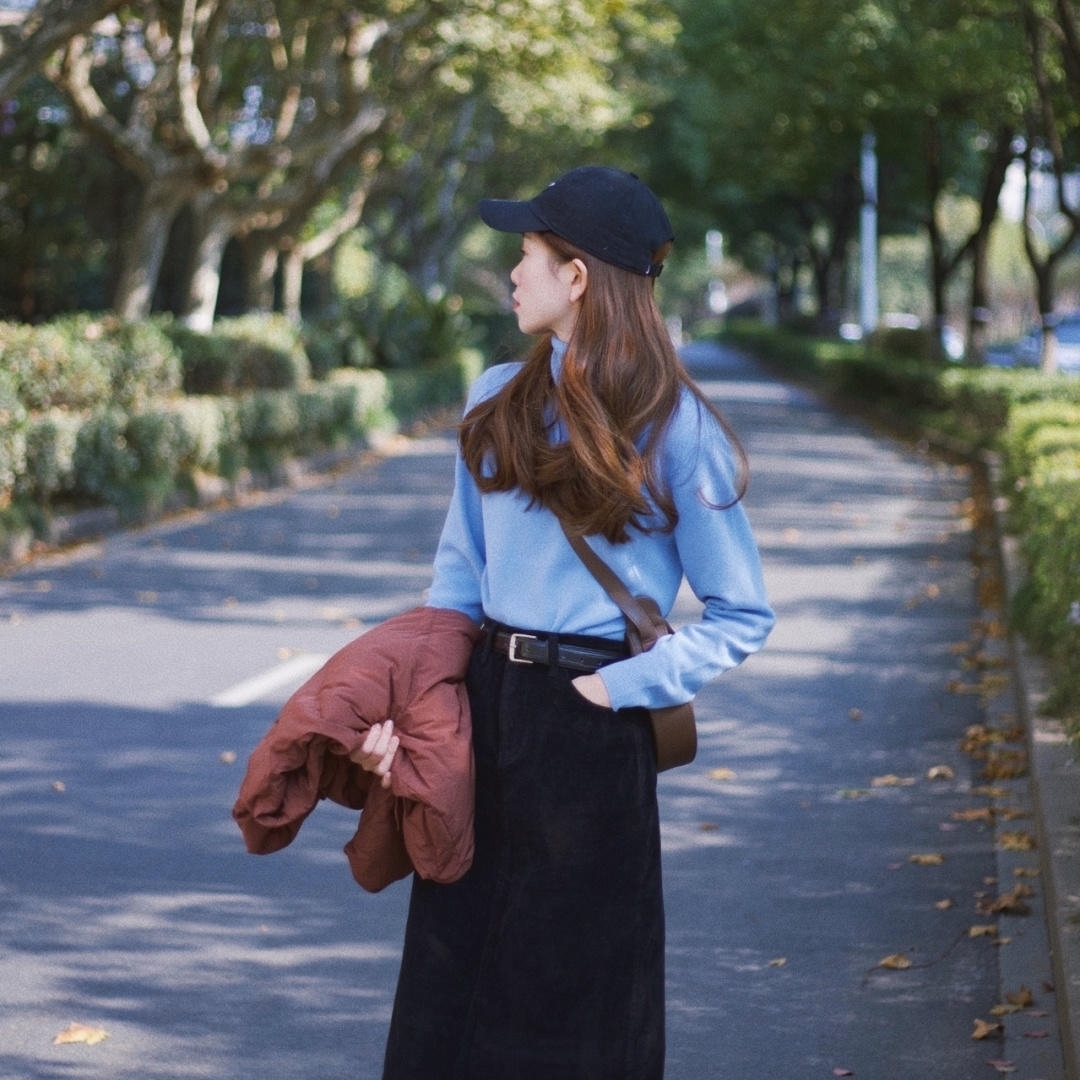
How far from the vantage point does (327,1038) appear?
425 centimetres

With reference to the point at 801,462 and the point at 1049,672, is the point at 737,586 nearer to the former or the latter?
the point at 1049,672

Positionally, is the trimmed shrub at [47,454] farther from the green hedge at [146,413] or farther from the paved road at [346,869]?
the paved road at [346,869]

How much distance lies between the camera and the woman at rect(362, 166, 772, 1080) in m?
2.75

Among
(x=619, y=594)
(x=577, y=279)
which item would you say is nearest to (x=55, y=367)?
(x=577, y=279)

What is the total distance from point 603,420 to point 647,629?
0.32 meters

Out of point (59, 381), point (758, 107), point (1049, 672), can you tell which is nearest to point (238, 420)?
point (59, 381)

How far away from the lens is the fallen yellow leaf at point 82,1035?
4164 mm

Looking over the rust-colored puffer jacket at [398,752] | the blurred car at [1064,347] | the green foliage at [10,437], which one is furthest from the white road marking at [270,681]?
the blurred car at [1064,347]

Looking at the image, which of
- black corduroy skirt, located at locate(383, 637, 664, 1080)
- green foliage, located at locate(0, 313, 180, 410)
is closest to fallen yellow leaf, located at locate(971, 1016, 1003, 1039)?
black corduroy skirt, located at locate(383, 637, 664, 1080)

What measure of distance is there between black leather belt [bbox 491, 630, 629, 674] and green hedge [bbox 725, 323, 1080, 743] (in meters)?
2.45

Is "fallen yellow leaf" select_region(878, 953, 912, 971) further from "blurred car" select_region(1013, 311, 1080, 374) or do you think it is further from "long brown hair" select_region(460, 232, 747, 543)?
"blurred car" select_region(1013, 311, 1080, 374)

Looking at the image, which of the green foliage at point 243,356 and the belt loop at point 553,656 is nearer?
the belt loop at point 553,656

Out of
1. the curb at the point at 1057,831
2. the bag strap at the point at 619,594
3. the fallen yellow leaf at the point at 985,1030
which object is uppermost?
the bag strap at the point at 619,594

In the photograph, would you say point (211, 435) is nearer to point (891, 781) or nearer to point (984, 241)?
point (891, 781)
